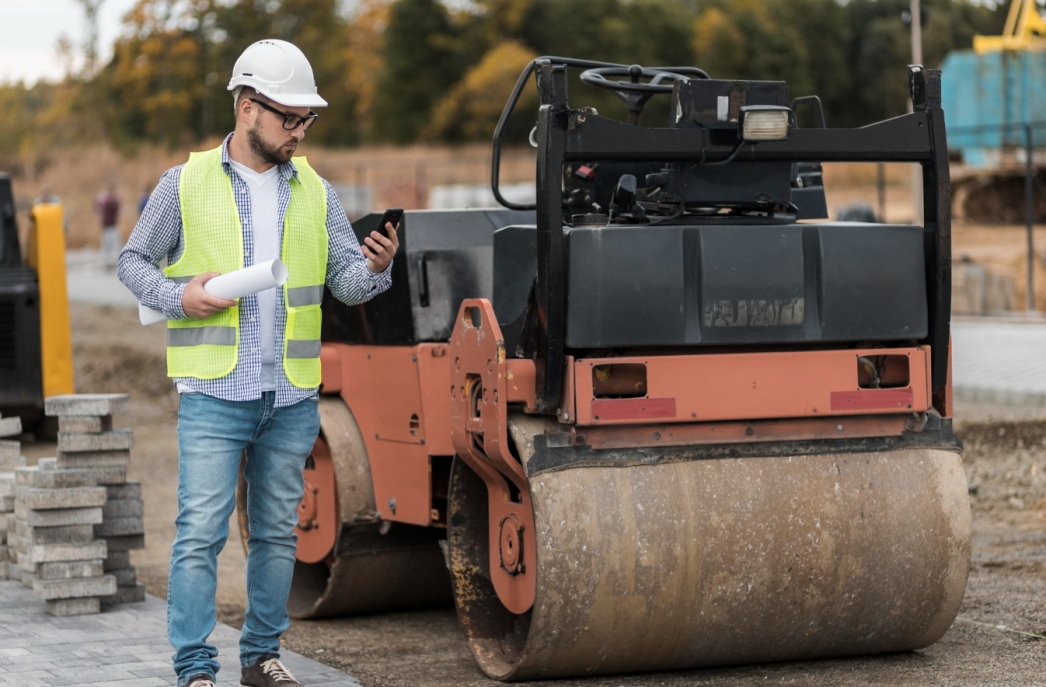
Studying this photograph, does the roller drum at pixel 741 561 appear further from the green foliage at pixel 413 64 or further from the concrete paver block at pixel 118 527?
the green foliage at pixel 413 64

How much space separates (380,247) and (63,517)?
2205mm

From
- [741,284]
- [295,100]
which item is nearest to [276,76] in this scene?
[295,100]

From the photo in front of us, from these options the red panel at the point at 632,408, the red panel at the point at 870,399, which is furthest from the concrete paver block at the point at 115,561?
the red panel at the point at 870,399

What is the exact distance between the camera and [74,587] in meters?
5.88

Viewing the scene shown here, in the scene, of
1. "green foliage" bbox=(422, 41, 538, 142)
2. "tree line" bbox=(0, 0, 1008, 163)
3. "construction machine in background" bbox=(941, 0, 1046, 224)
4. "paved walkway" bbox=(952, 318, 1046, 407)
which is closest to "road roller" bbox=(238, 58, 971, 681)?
"paved walkway" bbox=(952, 318, 1046, 407)

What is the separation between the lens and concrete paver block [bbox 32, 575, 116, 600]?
5852 mm

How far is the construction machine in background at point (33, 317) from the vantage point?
11.5 meters

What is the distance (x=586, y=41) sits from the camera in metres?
73.1

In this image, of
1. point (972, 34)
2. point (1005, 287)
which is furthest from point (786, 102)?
point (972, 34)

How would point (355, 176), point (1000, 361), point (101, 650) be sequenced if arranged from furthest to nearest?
point (355, 176), point (1000, 361), point (101, 650)

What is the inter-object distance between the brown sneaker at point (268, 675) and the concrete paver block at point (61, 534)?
1610 mm

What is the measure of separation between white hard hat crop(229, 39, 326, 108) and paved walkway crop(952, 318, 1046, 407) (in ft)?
28.3

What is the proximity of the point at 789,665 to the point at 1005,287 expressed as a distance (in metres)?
15.4

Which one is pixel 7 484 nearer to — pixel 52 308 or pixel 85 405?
pixel 85 405
